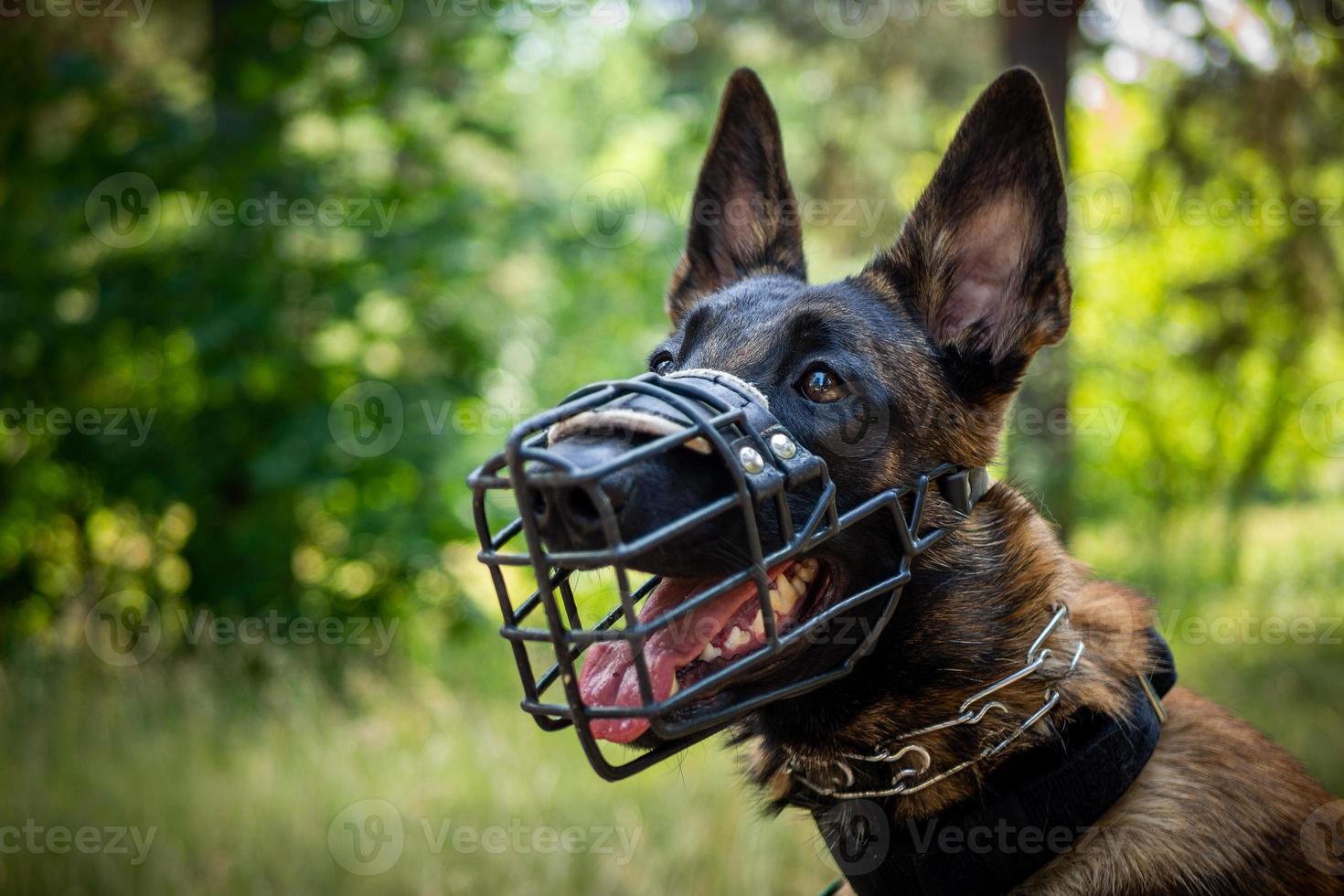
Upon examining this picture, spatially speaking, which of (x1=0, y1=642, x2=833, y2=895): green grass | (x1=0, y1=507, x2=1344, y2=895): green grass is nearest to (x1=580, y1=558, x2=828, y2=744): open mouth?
(x1=0, y1=507, x2=1344, y2=895): green grass

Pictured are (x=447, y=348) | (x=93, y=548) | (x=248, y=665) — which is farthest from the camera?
(x=93, y=548)

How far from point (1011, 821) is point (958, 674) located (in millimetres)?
309

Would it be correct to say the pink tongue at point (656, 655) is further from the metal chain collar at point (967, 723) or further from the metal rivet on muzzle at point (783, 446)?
the metal chain collar at point (967, 723)

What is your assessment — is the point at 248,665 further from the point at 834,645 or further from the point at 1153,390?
the point at 1153,390

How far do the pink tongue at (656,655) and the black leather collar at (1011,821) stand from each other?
1.86 feet

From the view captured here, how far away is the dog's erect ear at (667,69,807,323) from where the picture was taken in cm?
269

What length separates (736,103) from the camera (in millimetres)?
2676

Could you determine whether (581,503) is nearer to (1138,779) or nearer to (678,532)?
(678,532)

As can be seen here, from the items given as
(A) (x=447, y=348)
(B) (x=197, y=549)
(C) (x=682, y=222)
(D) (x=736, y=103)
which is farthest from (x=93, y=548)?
(D) (x=736, y=103)

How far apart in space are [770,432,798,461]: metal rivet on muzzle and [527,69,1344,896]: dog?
0.48ft

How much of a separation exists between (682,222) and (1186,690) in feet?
15.4

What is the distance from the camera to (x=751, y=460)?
1.73 meters

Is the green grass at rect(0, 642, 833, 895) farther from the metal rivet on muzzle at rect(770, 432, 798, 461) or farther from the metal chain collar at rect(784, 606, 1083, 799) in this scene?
the metal rivet on muzzle at rect(770, 432, 798, 461)

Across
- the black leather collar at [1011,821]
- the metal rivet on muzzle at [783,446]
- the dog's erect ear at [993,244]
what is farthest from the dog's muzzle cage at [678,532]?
the dog's erect ear at [993,244]
